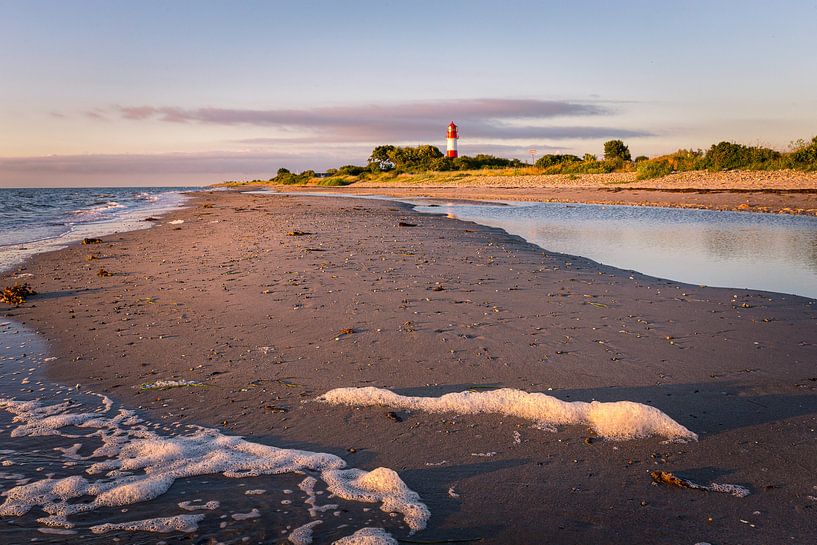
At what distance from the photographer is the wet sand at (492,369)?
3625 mm

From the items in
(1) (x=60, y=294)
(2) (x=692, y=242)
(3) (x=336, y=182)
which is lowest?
(1) (x=60, y=294)

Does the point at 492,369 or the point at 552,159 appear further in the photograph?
the point at 552,159

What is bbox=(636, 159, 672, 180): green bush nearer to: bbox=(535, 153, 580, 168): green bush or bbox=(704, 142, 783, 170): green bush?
bbox=(704, 142, 783, 170): green bush

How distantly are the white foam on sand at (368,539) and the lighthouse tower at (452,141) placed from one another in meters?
84.7

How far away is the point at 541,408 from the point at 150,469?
299cm

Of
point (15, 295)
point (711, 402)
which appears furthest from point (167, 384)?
point (15, 295)

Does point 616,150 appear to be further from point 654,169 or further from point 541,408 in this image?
point 541,408

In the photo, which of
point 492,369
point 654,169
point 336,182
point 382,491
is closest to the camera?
point 382,491

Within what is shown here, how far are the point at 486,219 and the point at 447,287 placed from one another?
15273 millimetres

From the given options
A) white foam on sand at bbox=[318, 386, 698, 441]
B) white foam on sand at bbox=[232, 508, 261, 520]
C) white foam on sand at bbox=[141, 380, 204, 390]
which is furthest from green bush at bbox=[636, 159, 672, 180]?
white foam on sand at bbox=[232, 508, 261, 520]

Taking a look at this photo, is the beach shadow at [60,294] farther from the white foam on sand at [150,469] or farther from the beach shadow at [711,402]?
the beach shadow at [711,402]

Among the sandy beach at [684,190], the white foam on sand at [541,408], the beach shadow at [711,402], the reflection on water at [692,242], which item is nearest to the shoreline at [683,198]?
the sandy beach at [684,190]

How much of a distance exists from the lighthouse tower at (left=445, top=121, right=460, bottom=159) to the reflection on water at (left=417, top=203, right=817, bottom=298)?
60.7 m

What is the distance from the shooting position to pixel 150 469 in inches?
163
